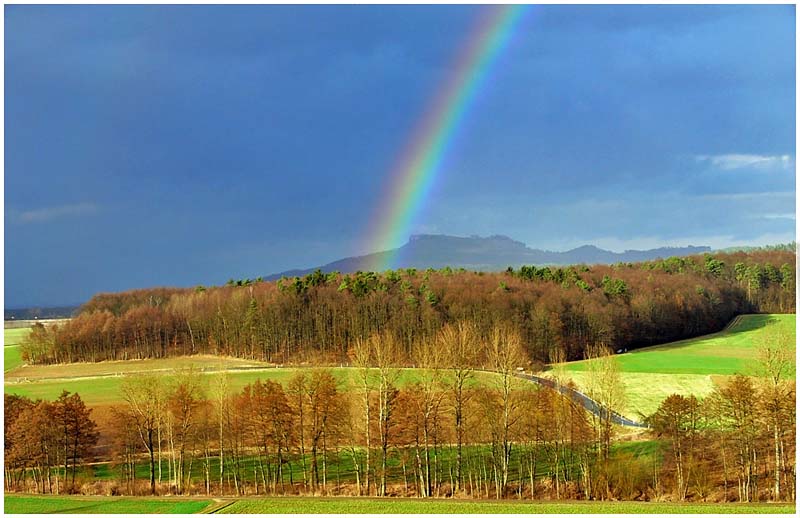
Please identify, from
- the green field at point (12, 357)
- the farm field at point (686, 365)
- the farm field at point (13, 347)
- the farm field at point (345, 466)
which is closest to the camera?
the farm field at point (345, 466)

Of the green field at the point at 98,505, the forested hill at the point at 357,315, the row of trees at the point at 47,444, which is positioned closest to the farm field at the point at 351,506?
the green field at the point at 98,505

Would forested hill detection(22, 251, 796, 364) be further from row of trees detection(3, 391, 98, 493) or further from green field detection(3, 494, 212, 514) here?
green field detection(3, 494, 212, 514)

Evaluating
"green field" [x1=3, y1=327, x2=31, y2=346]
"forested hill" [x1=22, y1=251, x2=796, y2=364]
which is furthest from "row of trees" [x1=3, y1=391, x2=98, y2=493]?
"green field" [x1=3, y1=327, x2=31, y2=346]

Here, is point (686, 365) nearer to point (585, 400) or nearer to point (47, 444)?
point (585, 400)

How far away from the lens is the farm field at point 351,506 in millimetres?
19484

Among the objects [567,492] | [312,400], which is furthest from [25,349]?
[567,492]

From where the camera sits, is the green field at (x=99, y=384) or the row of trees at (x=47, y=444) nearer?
the row of trees at (x=47, y=444)

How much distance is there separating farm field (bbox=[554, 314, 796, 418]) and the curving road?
58.3 inches

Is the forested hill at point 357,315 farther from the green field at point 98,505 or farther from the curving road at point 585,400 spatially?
the green field at point 98,505

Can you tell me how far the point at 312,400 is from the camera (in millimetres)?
25750

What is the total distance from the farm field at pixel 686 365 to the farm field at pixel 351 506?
8650 millimetres

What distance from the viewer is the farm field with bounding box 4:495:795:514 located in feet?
63.9

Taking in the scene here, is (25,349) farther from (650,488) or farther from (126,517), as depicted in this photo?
(650,488)

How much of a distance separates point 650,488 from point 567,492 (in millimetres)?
2689
